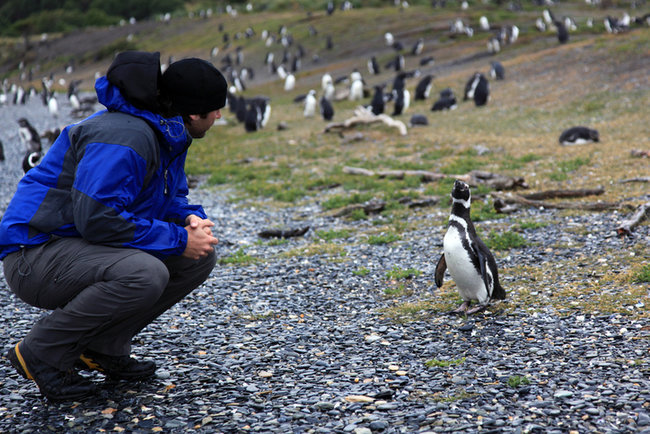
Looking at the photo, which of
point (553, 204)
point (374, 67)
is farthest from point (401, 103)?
point (374, 67)

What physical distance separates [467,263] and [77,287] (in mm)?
2949

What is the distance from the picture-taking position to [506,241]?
22.1 feet

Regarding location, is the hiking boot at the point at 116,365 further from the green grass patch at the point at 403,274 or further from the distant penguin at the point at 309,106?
the distant penguin at the point at 309,106

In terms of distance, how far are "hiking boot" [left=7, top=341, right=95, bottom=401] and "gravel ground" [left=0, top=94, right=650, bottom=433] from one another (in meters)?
0.09

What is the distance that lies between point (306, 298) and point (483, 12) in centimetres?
4362

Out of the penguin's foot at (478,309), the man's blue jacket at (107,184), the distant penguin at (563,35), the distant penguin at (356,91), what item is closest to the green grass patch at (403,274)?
the penguin's foot at (478,309)

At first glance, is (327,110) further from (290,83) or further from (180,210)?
(180,210)

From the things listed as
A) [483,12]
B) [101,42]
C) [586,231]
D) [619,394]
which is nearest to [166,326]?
[619,394]

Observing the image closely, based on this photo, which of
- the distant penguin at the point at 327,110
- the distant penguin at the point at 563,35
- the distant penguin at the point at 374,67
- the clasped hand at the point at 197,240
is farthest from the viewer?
the distant penguin at the point at 374,67

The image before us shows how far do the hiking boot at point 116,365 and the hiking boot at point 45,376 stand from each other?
16cm

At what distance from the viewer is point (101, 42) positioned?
67.4 m

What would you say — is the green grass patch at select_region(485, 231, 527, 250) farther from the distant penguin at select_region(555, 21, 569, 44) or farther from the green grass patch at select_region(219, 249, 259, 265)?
the distant penguin at select_region(555, 21, 569, 44)

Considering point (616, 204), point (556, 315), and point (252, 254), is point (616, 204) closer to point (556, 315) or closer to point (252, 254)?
point (556, 315)

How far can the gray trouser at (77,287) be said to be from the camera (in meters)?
3.22
